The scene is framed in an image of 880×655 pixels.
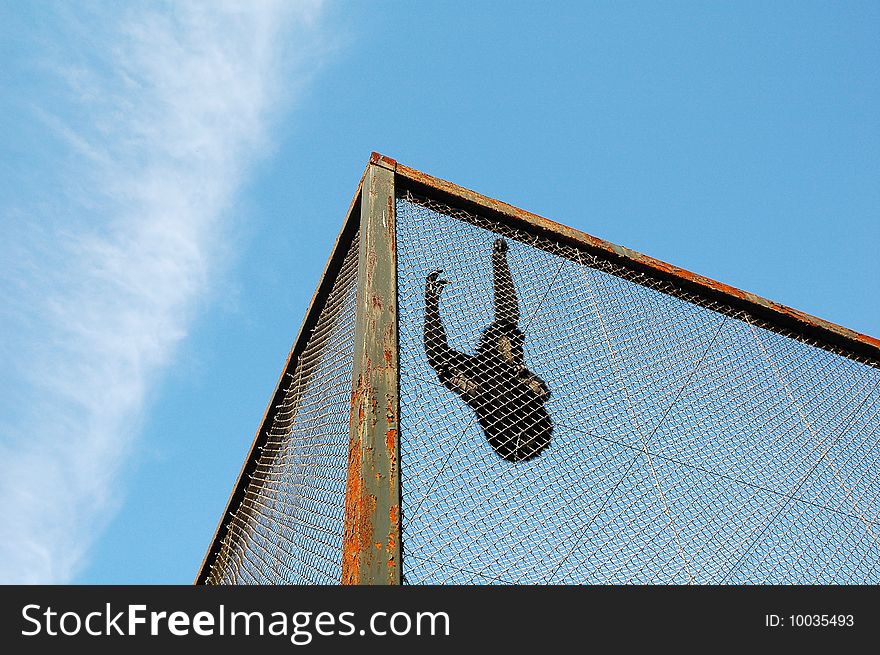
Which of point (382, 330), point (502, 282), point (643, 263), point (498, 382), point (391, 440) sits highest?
point (643, 263)

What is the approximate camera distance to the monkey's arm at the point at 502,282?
263 cm

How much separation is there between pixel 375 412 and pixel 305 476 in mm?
1046

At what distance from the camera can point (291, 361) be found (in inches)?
126

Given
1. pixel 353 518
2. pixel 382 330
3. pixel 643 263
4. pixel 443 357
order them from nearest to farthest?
pixel 353 518 → pixel 382 330 → pixel 443 357 → pixel 643 263

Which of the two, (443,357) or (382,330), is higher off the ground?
(443,357)

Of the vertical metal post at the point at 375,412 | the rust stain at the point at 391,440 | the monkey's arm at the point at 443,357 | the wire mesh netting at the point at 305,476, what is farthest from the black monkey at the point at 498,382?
the rust stain at the point at 391,440

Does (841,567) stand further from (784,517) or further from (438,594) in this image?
(438,594)

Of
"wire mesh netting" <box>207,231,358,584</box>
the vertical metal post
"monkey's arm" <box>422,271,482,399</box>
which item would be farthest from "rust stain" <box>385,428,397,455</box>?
"monkey's arm" <box>422,271,482,399</box>

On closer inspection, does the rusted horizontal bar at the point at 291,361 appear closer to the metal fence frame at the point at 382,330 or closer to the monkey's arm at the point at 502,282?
the metal fence frame at the point at 382,330

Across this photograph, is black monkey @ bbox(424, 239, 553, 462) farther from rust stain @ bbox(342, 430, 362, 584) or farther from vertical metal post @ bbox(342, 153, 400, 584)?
rust stain @ bbox(342, 430, 362, 584)

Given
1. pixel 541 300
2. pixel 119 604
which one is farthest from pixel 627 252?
pixel 119 604

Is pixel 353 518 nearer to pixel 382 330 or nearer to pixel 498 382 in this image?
pixel 382 330

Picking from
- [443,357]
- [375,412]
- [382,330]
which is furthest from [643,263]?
[375,412]

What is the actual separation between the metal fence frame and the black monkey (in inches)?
13.1
